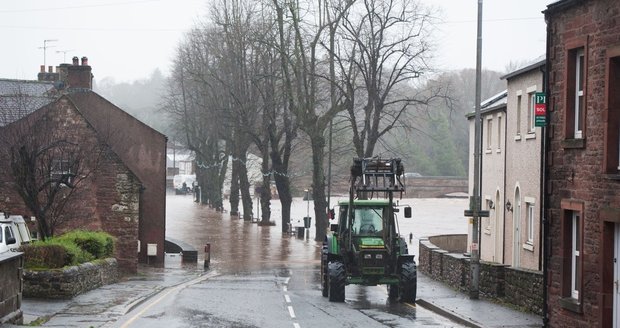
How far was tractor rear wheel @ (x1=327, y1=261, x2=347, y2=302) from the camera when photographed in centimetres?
2612

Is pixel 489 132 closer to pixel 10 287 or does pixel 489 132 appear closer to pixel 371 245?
pixel 371 245

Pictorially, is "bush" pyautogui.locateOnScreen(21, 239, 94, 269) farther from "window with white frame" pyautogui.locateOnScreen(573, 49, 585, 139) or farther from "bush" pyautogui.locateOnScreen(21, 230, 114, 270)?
"window with white frame" pyautogui.locateOnScreen(573, 49, 585, 139)

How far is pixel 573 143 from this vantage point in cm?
1828

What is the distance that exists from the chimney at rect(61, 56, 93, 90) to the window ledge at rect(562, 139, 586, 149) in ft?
90.7

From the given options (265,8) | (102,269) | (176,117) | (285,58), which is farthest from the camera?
(176,117)

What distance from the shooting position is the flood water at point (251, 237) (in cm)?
4584

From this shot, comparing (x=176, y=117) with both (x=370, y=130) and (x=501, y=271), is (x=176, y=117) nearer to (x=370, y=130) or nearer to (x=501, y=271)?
(x=370, y=130)

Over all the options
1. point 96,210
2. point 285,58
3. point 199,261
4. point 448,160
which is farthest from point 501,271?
point 448,160

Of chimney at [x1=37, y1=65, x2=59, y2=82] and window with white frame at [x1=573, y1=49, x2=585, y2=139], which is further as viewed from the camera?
chimney at [x1=37, y1=65, x2=59, y2=82]

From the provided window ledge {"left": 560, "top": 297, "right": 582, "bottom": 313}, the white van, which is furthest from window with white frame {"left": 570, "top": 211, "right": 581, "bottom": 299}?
the white van

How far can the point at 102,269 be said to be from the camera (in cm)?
2880

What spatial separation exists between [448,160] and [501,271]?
330ft

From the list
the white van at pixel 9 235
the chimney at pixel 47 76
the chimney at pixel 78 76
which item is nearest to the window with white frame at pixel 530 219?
the white van at pixel 9 235

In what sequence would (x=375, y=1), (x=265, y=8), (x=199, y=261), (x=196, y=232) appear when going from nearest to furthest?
(x=199, y=261) < (x=375, y=1) < (x=265, y=8) < (x=196, y=232)
